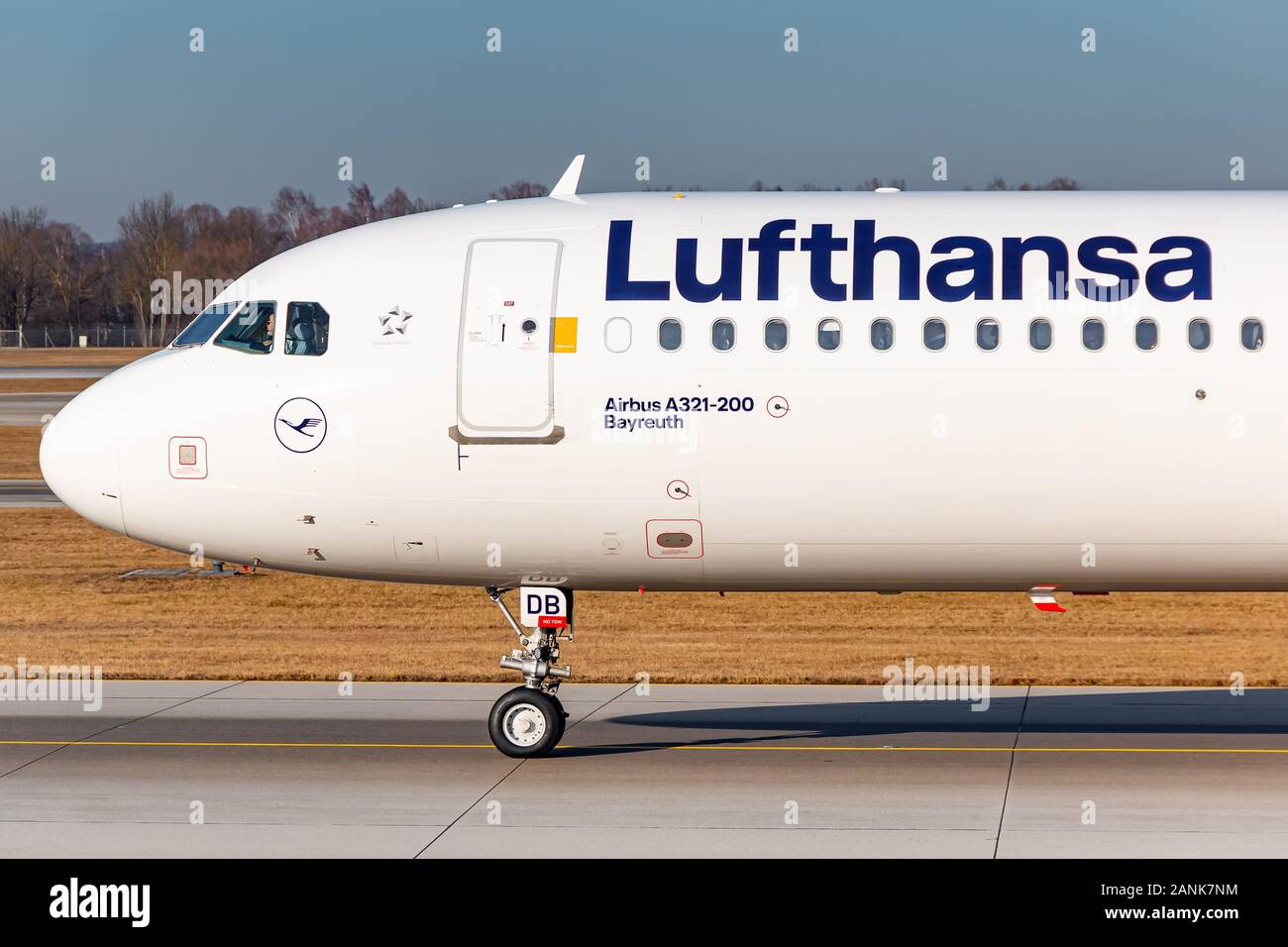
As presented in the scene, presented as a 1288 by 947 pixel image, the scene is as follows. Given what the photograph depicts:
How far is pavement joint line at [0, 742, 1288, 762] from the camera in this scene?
16641 mm

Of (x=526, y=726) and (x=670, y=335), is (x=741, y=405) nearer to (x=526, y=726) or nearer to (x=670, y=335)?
(x=670, y=335)

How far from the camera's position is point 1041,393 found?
1458cm

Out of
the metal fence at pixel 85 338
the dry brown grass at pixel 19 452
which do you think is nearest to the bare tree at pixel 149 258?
the metal fence at pixel 85 338

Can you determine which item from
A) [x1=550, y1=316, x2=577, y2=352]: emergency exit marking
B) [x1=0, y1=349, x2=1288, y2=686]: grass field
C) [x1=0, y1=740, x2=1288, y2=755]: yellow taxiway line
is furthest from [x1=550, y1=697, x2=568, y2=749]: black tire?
[x1=0, y1=349, x2=1288, y2=686]: grass field

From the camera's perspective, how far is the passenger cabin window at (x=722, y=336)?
1482 centimetres

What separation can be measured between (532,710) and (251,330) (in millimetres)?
4505

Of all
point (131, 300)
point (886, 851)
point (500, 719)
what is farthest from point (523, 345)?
point (131, 300)

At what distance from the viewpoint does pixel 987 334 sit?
14.7m

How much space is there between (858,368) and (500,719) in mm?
4875

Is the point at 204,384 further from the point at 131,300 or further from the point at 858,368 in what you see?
the point at 131,300

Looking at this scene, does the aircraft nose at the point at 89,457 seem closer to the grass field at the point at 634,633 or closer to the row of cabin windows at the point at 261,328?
the row of cabin windows at the point at 261,328

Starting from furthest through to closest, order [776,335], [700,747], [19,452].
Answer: [19,452] < [700,747] < [776,335]

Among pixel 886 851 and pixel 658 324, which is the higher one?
pixel 658 324
